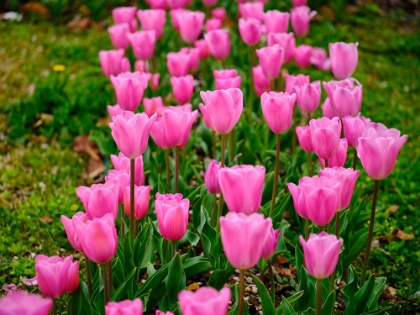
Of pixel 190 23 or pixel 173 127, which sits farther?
pixel 190 23

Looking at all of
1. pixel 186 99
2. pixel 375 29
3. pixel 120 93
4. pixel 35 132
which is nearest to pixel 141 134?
pixel 120 93

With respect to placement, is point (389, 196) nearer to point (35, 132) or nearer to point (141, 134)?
point (141, 134)

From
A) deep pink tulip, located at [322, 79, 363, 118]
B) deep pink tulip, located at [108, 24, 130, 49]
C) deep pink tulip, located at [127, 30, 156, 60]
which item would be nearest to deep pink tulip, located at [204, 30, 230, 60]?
deep pink tulip, located at [127, 30, 156, 60]

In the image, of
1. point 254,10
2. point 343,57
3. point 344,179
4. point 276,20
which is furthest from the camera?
point 254,10

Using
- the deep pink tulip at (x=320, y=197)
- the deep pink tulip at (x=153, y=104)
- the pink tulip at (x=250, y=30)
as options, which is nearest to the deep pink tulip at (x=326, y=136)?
the deep pink tulip at (x=320, y=197)

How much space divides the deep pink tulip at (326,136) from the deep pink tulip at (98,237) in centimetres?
87

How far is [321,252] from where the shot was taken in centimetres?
168

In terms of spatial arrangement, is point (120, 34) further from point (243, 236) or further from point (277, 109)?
point (243, 236)

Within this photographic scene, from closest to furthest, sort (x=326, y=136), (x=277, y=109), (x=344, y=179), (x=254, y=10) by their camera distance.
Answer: (x=344, y=179) < (x=326, y=136) < (x=277, y=109) < (x=254, y=10)

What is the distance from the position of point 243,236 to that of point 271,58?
1.79 meters

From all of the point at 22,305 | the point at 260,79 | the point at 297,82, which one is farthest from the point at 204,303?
the point at 260,79

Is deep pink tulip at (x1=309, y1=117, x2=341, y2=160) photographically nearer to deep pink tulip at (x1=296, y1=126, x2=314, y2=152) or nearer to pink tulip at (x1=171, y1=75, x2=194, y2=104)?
deep pink tulip at (x1=296, y1=126, x2=314, y2=152)

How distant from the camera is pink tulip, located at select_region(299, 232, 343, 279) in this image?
5.46 feet

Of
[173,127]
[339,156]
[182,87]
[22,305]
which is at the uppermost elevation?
[22,305]
